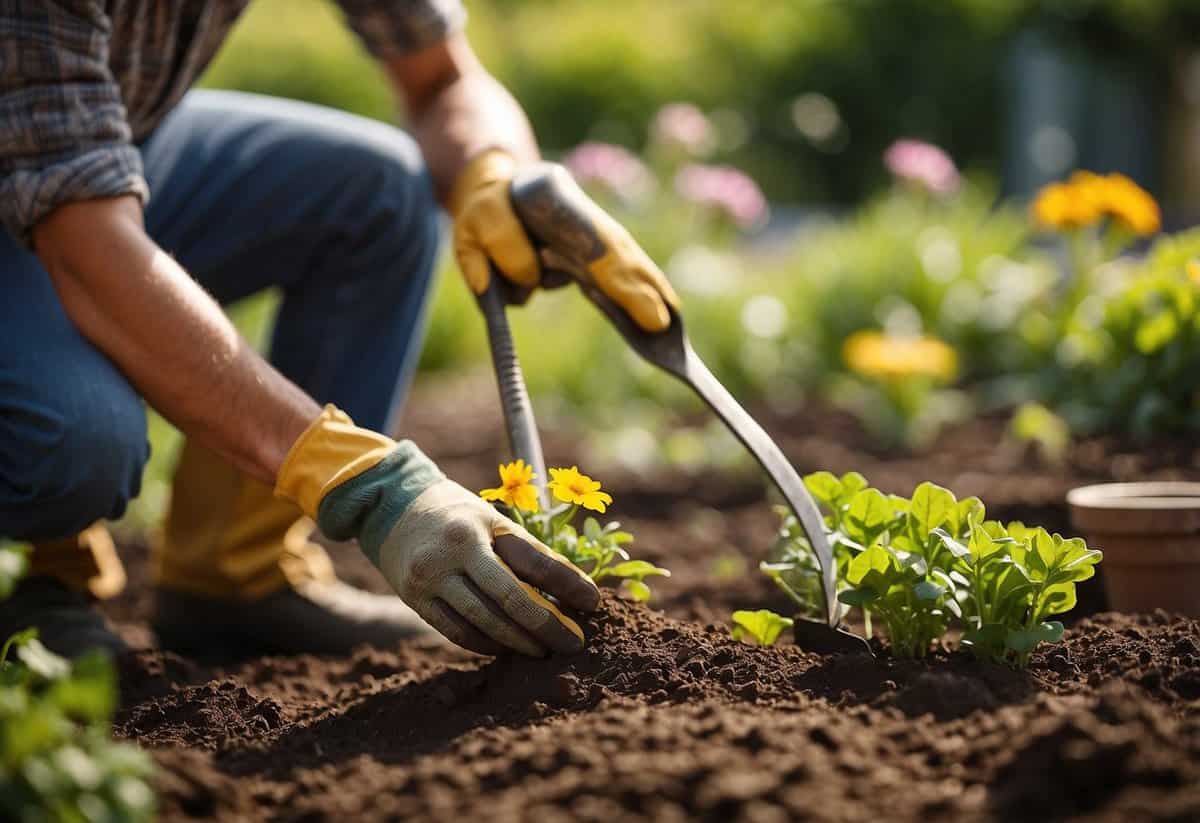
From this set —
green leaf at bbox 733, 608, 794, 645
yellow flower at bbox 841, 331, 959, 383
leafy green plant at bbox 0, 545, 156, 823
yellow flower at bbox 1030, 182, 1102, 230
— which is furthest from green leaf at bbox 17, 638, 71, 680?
yellow flower at bbox 1030, 182, 1102, 230

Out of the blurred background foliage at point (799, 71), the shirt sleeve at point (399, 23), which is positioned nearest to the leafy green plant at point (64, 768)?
the shirt sleeve at point (399, 23)

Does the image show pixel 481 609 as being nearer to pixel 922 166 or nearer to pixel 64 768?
pixel 64 768

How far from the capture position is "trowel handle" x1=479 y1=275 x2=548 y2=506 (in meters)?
1.87

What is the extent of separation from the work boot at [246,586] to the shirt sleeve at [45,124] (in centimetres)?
72

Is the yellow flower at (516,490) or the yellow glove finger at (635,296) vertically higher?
the yellow glove finger at (635,296)

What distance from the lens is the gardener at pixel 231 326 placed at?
5.78 feet

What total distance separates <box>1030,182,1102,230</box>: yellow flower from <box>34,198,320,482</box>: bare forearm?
2.07m

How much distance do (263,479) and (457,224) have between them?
1.80 ft

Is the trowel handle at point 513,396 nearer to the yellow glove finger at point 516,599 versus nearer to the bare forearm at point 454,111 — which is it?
the yellow glove finger at point 516,599

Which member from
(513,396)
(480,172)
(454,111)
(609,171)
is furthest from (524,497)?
(609,171)

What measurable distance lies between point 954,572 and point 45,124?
4.36 ft

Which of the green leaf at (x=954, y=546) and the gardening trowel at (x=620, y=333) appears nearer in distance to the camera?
the green leaf at (x=954, y=546)

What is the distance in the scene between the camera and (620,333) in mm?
2025

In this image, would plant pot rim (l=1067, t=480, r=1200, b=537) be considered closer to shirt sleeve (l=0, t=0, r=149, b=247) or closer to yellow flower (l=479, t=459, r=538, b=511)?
yellow flower (l=479, t=459, r=538, b=511)
